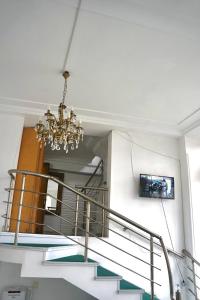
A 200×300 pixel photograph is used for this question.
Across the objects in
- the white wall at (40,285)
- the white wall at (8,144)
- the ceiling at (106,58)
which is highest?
the ceiling at (106,58)

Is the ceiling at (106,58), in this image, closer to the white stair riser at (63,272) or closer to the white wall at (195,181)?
the white wall at (195,181)

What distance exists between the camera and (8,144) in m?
4.43

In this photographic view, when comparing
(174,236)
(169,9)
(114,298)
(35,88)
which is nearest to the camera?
(169,9)

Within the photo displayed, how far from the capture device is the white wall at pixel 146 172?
182 inches

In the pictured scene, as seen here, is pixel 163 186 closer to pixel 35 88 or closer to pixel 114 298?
pixel 114 298

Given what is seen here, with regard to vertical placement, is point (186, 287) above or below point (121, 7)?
below

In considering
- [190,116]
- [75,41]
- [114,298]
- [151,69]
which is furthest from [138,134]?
[114,298]

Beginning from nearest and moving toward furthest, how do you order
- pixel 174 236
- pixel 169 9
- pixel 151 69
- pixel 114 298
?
pixel 169 9
pixel 114 298
pixel 151 69
pixel 174 236

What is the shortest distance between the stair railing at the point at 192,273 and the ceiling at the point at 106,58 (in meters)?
2.41

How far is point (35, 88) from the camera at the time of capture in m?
3.93

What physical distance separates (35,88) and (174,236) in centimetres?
360

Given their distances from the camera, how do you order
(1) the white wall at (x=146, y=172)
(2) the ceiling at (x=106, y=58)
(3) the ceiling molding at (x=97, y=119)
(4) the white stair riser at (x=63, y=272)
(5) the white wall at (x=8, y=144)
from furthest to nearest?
1. (1) the white wall at (x=146, y=172)
2. (3) the ceiling molding at (x=97, y=119)
3. (5) the white wall at (x=8, y=144)
4. (4) the white stair riser at (x=63, y=272)
5. (2) the ceiling at (x=106, y=58)

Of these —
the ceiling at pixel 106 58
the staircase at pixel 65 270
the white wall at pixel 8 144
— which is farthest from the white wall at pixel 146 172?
the white wall at pixel 8 144

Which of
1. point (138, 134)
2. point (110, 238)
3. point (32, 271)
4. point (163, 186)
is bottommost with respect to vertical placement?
point (32, 271)
